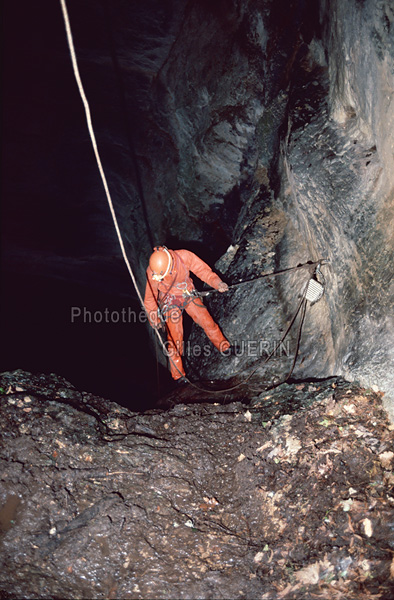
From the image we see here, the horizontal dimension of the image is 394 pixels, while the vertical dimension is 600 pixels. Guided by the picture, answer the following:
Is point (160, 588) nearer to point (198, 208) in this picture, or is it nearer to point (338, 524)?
point (338, 524)

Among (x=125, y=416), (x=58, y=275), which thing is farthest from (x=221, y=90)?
(x=58, y=275)

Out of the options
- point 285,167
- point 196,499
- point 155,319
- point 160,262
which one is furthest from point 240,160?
point 196,499

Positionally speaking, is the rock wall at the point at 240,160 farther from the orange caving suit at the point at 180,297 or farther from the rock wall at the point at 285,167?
the orange caving suit at the point at 180,297

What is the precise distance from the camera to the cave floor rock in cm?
269

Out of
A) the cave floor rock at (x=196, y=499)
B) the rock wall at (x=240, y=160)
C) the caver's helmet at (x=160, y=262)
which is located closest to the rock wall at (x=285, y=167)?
the rock wall at (x=240, y=160)

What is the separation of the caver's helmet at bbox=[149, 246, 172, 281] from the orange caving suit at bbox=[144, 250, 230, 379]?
0.56ft

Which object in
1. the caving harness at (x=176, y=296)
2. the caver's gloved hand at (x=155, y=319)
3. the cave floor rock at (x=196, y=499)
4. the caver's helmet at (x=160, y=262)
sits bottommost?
the cave floor rock at (x=196, y=499)

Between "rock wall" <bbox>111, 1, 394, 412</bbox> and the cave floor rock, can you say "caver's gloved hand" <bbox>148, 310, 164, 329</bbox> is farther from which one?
the cave floor rock

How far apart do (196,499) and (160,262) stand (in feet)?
10.6

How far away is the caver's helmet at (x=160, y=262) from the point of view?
5602 millimetres

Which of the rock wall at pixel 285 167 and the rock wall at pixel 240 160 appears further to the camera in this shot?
the rock wall at pixel 240 160

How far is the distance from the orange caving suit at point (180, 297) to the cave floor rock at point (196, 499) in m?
2.09

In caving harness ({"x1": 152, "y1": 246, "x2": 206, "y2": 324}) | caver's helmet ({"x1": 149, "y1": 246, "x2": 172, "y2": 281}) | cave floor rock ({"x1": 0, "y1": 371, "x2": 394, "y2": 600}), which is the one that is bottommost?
cave floor rock ({"x1": 0, "y1": 371, "x2": 394, "y2": 600})

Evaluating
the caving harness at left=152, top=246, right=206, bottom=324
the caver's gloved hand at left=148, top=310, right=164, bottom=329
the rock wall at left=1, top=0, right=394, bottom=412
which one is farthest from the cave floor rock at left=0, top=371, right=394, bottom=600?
the caving harness at left=152, top=246, right=206, bottom=324
